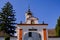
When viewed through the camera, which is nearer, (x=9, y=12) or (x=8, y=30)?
(x=8, y=30)

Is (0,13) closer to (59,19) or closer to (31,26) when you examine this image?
(31,26)

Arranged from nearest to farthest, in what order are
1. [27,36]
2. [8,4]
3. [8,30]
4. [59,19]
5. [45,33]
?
[45,33]
[27,36]
[8,30]
[59,19]
[8,4]

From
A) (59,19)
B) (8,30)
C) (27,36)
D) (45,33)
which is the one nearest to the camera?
(45,33)

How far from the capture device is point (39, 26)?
2491 cm

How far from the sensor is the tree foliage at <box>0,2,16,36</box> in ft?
103

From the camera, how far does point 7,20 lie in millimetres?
32281

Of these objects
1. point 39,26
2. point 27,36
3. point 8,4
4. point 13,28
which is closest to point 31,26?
point 39,26

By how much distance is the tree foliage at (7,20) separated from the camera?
1235 inches

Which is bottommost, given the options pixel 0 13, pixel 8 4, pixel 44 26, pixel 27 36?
pixel 27 36

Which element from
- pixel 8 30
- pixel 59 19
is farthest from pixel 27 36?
pixel 59 19

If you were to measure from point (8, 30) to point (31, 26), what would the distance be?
841cm

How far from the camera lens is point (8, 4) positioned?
3612 centimetres

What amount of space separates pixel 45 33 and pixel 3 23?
1168 cm

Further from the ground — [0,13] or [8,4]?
[8,4]
